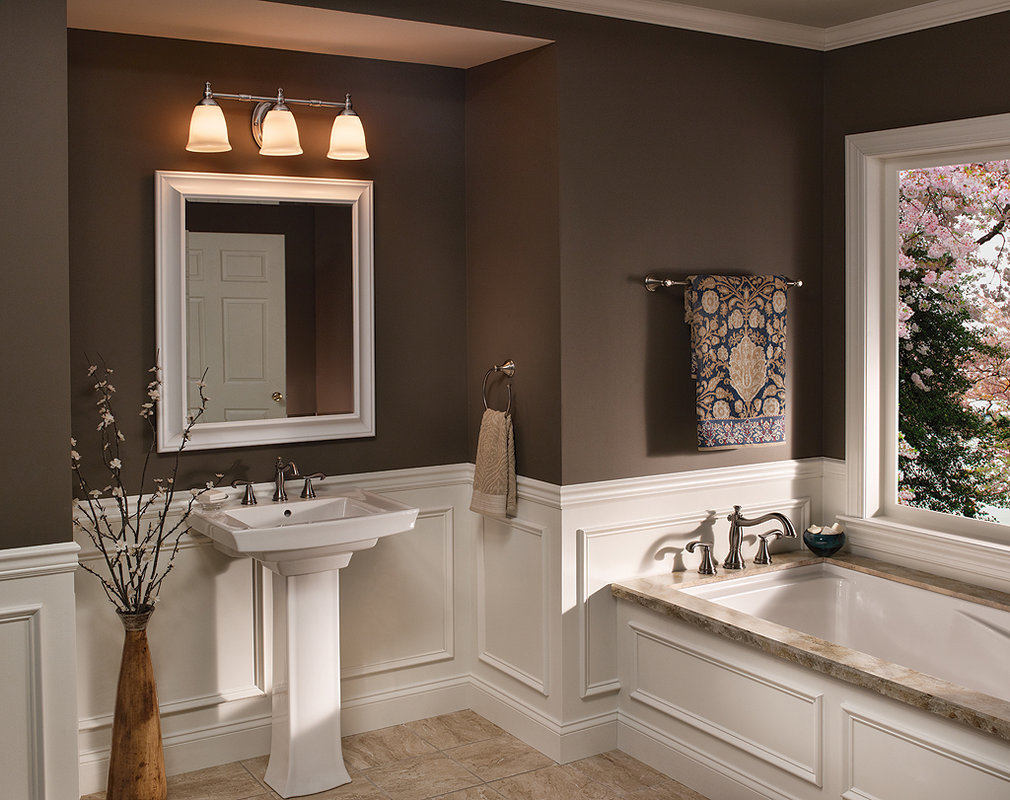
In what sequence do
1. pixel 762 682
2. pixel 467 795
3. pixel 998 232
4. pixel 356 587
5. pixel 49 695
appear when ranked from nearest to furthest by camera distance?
pixel 49 695 → pixel 762 682 → pixel 467 795 → pixel 998 232 → pixel 356 587

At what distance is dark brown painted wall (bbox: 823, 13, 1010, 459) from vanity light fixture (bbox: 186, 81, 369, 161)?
1.77 m

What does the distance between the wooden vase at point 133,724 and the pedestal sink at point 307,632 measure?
0.36 meters

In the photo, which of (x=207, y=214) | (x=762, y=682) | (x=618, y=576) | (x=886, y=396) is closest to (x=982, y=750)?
(x=762, y=682)

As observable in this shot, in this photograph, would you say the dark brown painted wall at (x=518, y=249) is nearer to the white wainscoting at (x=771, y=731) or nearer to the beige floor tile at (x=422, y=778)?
the white wainscoting at (x=771, y=731)

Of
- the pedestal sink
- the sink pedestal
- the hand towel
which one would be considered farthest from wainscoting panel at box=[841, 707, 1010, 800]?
the sink pedestal

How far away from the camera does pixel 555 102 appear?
3209mm

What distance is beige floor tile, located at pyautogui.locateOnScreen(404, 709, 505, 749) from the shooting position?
11.6 feet

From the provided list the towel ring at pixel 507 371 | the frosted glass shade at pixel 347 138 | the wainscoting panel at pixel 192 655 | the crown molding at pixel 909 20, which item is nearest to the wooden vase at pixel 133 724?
the wainscoting panel at pixel 192 655

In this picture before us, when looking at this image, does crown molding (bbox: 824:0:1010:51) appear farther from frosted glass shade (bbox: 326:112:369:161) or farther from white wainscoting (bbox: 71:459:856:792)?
frosted glass shade (bbox: 326:112:369:161)

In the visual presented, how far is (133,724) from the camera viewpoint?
9.71 ft

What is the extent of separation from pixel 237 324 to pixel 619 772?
1.92 meters

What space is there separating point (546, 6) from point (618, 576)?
188 centimetres

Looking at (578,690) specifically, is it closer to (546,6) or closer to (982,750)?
(982,750)

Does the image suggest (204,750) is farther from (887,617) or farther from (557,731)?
(887,617)
